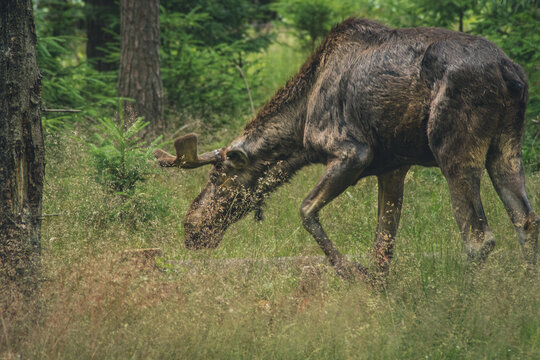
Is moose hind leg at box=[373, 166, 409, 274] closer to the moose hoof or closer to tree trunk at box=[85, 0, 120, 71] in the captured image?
the moose hoof

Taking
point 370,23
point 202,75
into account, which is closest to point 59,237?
point 370,23

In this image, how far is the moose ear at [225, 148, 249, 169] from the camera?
6531mm

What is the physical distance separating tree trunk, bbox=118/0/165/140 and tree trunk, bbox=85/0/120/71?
82.1 inches

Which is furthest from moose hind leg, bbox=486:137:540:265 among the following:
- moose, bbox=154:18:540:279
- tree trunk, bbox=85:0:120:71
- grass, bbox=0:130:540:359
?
tree trunk, bbox=85:0:120:71

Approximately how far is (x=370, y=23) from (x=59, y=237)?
3318mm

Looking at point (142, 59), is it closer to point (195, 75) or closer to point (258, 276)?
point (195, 75)

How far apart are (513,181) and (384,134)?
3.49 ft

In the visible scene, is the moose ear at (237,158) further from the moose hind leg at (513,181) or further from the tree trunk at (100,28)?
the tree trunk at (100,28)

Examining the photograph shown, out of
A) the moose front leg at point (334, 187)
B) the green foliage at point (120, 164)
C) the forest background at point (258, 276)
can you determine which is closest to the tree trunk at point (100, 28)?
the forest background at point (258, 276)

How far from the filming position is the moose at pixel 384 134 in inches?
200

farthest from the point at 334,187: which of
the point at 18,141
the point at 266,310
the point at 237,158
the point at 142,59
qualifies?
the point at 142,59

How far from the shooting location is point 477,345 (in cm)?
411

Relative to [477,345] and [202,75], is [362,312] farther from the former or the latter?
[202,75]

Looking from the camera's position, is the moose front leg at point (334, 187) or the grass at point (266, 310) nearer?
the grass at point (266, 310)
